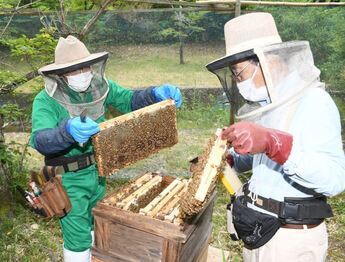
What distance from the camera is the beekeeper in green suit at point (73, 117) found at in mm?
2760

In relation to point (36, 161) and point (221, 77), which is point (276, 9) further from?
point (36, 161)

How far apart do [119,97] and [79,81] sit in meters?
0.63

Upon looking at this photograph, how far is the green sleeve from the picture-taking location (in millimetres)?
3454

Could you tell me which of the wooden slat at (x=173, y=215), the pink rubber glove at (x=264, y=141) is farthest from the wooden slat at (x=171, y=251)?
the pink rubber glove at (x=264, y=141)

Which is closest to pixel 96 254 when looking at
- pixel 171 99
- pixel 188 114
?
pixel 171 99

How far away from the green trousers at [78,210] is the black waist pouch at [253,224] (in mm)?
1400

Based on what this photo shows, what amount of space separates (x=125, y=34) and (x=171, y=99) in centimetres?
333

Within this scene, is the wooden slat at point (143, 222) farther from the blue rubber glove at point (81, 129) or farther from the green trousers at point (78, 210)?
the green trousers at point (78, 210)

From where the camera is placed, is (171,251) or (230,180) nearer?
(171,251)

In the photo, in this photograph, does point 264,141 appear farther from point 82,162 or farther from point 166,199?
point 82,162

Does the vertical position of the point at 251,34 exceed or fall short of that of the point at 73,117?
it exceeds it

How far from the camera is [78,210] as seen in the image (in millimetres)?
3051

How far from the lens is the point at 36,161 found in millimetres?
6371

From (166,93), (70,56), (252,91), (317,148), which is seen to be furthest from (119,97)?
(317,148)
